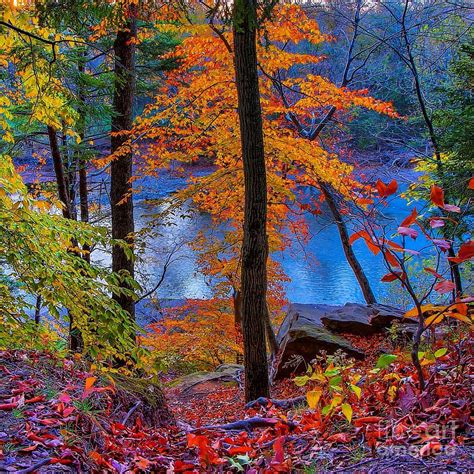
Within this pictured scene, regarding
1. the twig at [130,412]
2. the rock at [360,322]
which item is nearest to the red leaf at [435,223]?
the twig at [130,412]

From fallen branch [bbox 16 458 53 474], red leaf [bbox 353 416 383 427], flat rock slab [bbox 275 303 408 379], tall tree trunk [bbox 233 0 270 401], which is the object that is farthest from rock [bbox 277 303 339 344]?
fallen branch [bbox 16 458 53 474]

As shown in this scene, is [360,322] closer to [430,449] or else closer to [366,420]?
[366,420]

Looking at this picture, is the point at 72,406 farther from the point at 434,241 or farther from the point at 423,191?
the point at 423,191

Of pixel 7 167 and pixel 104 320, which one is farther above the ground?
pixel 7 167

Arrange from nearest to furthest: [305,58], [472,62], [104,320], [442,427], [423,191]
Answer: 1. [442,427]
2. [104,320]
3. [472,62]
4. [305,58]
5. [423,191]

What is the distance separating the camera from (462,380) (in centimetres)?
244

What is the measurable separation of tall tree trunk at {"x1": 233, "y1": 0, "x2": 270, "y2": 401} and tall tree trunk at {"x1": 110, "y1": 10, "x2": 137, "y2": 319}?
2662mm

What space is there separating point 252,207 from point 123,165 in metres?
3.44

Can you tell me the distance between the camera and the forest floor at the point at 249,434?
6.17 feet

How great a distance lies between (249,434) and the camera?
2.68m

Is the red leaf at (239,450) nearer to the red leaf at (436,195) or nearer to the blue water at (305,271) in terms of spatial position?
the red leaf at (436,195)

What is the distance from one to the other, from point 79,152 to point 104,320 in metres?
7.70

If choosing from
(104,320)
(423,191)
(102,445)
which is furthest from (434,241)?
(423,191)

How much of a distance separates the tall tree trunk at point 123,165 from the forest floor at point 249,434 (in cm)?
380
